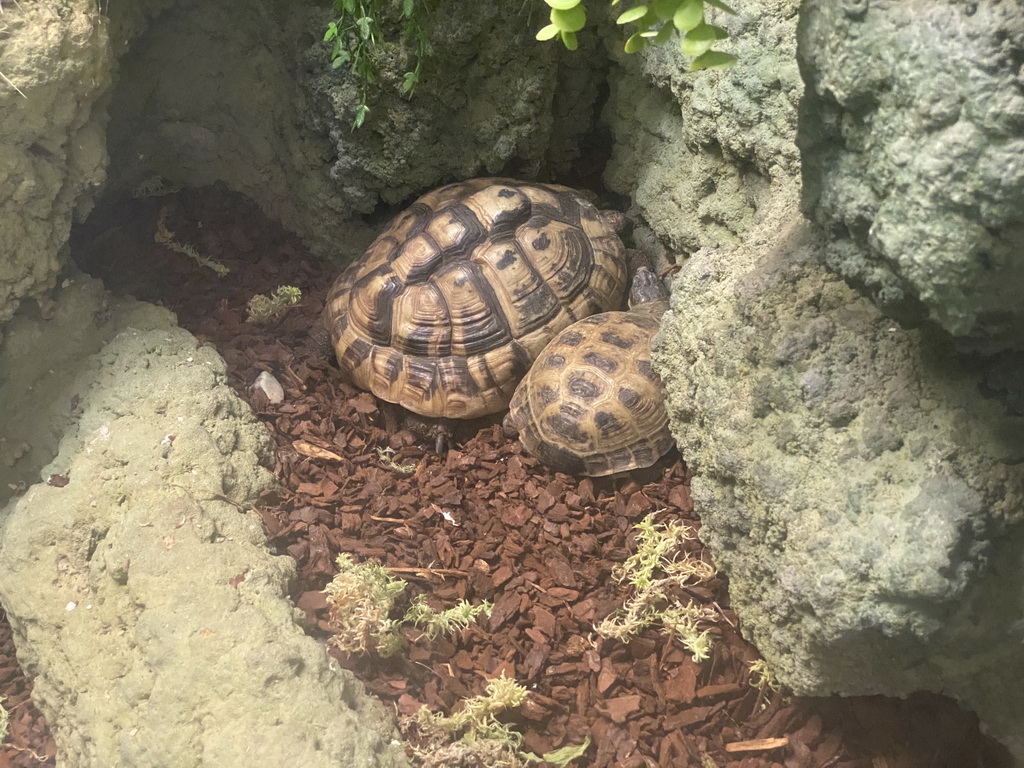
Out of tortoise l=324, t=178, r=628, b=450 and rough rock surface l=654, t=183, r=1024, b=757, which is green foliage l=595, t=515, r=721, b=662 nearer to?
rough rock surface l=654, t=183, r=1024, b=757

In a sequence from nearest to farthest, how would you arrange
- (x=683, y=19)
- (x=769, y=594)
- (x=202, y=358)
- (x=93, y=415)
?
(x=683, y=19)
(x=769, y=594)
(x=93, y=415)
(x=202, y=358)

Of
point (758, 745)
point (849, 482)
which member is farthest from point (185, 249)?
point (758, 745)

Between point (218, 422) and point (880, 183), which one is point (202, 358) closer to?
point (218, 422)

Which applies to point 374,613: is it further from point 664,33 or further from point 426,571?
point 664,33

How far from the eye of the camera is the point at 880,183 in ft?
5.41

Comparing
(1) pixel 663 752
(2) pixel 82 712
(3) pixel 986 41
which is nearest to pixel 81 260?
(2) pixel 82 712

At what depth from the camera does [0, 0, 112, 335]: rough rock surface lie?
2678 mm

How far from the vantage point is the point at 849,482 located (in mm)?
2080

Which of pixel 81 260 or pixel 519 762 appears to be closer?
pixel 519 762

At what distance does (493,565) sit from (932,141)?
7.36 feet

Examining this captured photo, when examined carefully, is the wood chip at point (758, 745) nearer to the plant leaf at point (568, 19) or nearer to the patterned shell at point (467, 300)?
the patterned shell at point (467, 300)

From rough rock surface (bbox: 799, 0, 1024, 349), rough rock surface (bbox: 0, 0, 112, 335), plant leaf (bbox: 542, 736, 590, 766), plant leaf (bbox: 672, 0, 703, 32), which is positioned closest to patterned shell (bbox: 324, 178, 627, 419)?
rough rock surface (bbox: 0, 0, 112, 335)

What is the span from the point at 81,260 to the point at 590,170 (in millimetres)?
2812

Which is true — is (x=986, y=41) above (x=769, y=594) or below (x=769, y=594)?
above
